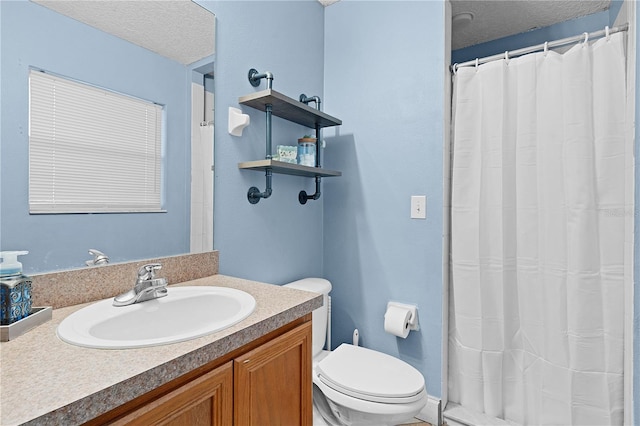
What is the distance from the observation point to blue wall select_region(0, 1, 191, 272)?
2.89ft

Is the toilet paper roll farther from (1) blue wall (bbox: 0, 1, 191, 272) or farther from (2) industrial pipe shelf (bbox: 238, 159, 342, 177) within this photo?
(1) blue wall (bbox: 0, 1, 191, 272)

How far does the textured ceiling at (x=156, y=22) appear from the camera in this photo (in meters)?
1.04

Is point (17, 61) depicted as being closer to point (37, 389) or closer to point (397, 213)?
point (37, 389)

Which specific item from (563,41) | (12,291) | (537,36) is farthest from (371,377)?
(537,36)

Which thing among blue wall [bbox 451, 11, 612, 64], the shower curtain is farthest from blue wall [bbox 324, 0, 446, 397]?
blue wall [bbox 451, 11, 612, 64]

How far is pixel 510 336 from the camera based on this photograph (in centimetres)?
169

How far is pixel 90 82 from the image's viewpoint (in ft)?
3.37

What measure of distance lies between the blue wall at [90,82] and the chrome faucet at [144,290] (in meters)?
0.14

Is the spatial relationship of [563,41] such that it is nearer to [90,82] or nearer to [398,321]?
[398,321]

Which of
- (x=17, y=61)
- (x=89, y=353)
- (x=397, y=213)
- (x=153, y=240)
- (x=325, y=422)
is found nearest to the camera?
(x=89, y=353)

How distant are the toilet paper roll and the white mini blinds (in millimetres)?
1260

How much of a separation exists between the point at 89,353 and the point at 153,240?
0.58 metres

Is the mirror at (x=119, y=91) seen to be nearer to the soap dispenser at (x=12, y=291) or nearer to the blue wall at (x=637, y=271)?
the soap dispenser at (x=12, y=291)

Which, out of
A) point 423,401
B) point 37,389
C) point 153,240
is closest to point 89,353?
point 37,389
